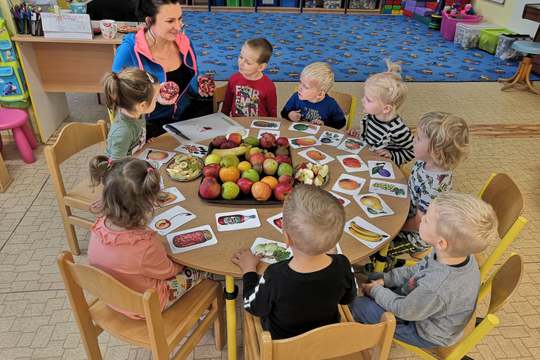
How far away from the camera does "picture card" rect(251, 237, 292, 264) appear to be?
4.99 feet

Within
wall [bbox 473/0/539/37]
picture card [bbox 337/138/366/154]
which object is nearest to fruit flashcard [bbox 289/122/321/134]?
picture card [bbox 337/138/366/154]

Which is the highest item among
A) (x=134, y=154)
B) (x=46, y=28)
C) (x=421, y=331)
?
(x=46, y=28)

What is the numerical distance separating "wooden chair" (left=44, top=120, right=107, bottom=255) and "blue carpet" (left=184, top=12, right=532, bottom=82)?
10.4 ft

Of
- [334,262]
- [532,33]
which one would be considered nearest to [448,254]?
[334,262]

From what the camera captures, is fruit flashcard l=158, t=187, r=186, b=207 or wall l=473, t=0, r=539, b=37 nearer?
fruit flashcard l=158, t=187, r=186, b=207

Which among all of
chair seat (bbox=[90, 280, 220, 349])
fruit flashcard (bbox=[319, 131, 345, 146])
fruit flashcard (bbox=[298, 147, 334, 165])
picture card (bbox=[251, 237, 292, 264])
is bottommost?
chair seat (bbox=[90, 280, 220, 349])

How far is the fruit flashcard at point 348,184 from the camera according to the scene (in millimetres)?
1908

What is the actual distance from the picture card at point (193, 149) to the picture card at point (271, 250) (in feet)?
2.45

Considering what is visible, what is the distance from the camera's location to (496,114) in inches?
187

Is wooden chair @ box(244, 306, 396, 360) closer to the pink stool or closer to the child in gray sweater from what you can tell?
the child in gray sweater

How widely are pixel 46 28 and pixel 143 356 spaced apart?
2.86 meters

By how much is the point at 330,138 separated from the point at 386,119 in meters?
0.39

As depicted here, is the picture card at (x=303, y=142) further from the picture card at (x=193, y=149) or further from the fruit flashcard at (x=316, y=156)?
the picture card at (x=193, y=149)

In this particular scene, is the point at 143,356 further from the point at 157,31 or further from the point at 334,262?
the point at 157,31
